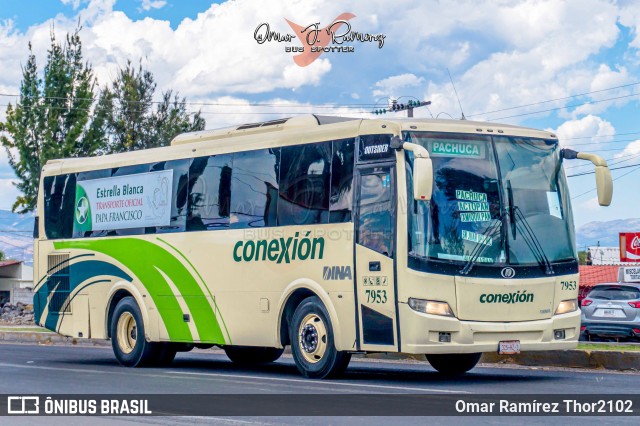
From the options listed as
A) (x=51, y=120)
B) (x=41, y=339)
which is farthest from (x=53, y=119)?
(x=41, y=339)

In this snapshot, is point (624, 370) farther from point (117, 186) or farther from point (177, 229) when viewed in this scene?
point (117, 186)

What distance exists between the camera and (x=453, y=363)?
55.5ft

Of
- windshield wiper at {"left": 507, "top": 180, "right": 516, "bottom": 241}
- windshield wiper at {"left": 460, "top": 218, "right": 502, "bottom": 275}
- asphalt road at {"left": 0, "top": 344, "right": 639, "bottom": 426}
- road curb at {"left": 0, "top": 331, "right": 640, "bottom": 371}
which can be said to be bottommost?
asphalt road at {"left": 0, "top": 344, "right": 639, "bottom": 426}

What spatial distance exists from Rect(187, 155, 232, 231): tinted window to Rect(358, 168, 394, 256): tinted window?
10.4 feet

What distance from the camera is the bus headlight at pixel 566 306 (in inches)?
599

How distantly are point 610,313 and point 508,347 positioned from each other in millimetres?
13066

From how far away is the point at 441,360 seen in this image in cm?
1694

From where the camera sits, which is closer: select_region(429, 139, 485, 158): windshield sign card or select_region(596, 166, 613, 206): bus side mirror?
select_region(429, 139, 485, 158): windshield sign card

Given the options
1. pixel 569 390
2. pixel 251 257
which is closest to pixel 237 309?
pixel 251 257

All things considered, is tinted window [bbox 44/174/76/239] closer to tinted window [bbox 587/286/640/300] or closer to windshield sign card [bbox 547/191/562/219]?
windshield sign card [bbox 547/191/562/219]

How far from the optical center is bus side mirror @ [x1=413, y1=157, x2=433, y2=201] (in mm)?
13672

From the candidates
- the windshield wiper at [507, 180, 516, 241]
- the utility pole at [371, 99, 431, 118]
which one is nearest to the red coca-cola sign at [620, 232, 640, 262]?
the utility pole at [371, 99, 431, 118]

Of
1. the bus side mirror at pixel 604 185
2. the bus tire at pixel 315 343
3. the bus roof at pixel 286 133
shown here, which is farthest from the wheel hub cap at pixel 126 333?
the bus side mirror at pixel 604 185

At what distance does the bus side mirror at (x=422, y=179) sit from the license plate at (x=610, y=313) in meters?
14.4
